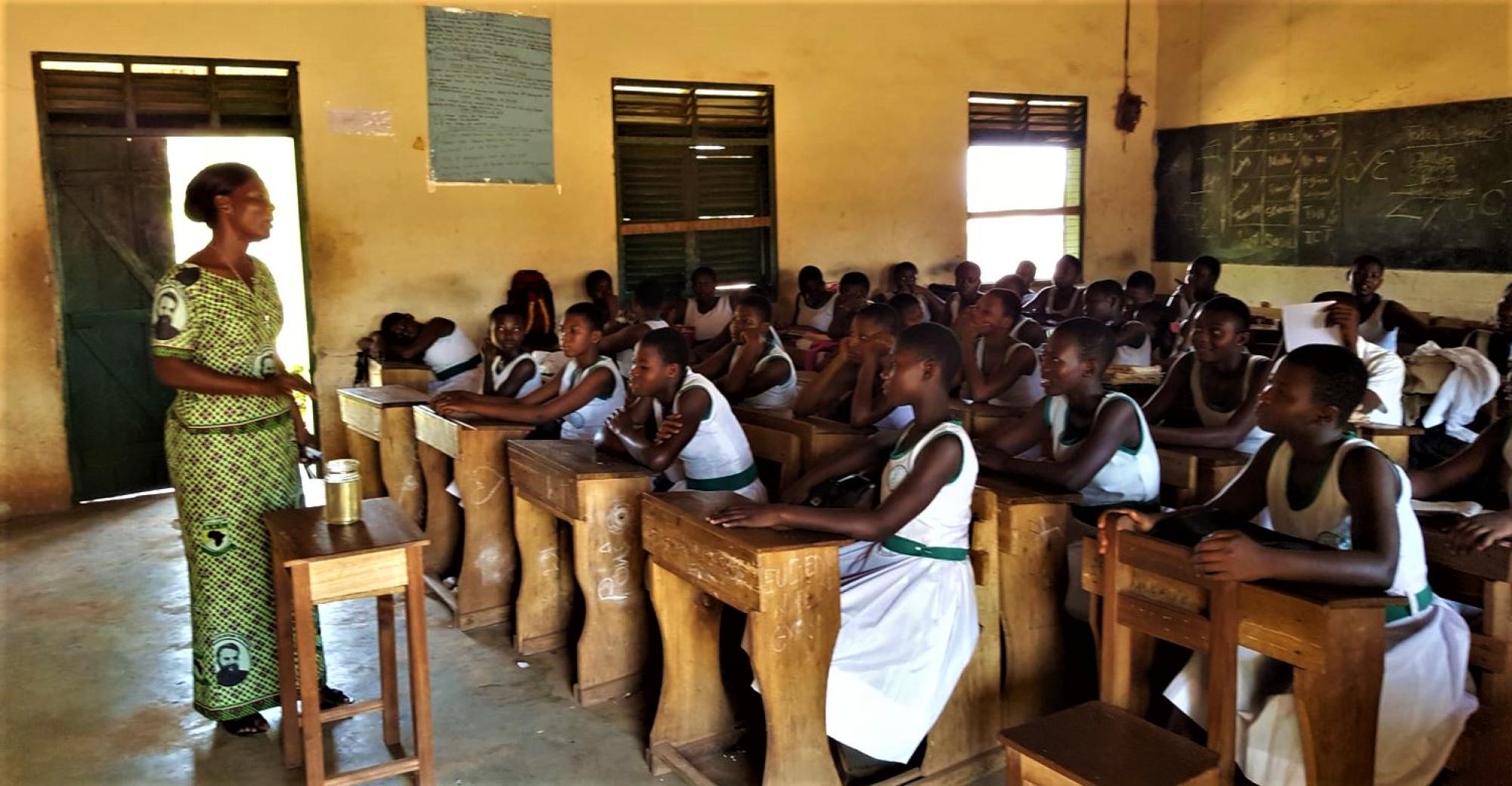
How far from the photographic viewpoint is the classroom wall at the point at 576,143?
5859mm

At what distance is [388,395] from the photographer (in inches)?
187

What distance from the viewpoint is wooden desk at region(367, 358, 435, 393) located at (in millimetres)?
5531

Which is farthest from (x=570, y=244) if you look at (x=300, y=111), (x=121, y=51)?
(x=121, y=51)

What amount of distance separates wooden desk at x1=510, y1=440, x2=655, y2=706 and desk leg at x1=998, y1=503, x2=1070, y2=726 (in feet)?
3.48

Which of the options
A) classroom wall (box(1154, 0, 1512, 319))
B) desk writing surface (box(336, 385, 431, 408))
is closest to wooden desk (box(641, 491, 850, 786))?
desk writing surface (box(336, 385, 431, 408))

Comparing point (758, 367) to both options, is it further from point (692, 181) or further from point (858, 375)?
point (692, 181)

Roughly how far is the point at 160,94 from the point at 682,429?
170 inches

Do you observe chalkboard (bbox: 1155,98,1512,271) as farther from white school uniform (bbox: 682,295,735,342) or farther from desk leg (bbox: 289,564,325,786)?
desk leg (bbox: 289,564,325,786)

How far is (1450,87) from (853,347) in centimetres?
557

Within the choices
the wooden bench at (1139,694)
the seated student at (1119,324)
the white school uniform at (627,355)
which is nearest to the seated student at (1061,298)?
the seated student at (1119,324)

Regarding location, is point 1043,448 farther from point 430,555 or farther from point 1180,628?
point 430,555

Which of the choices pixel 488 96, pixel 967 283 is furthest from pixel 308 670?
pixel 967 283

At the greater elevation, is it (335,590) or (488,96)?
(488,96)

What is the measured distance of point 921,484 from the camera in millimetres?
2549
